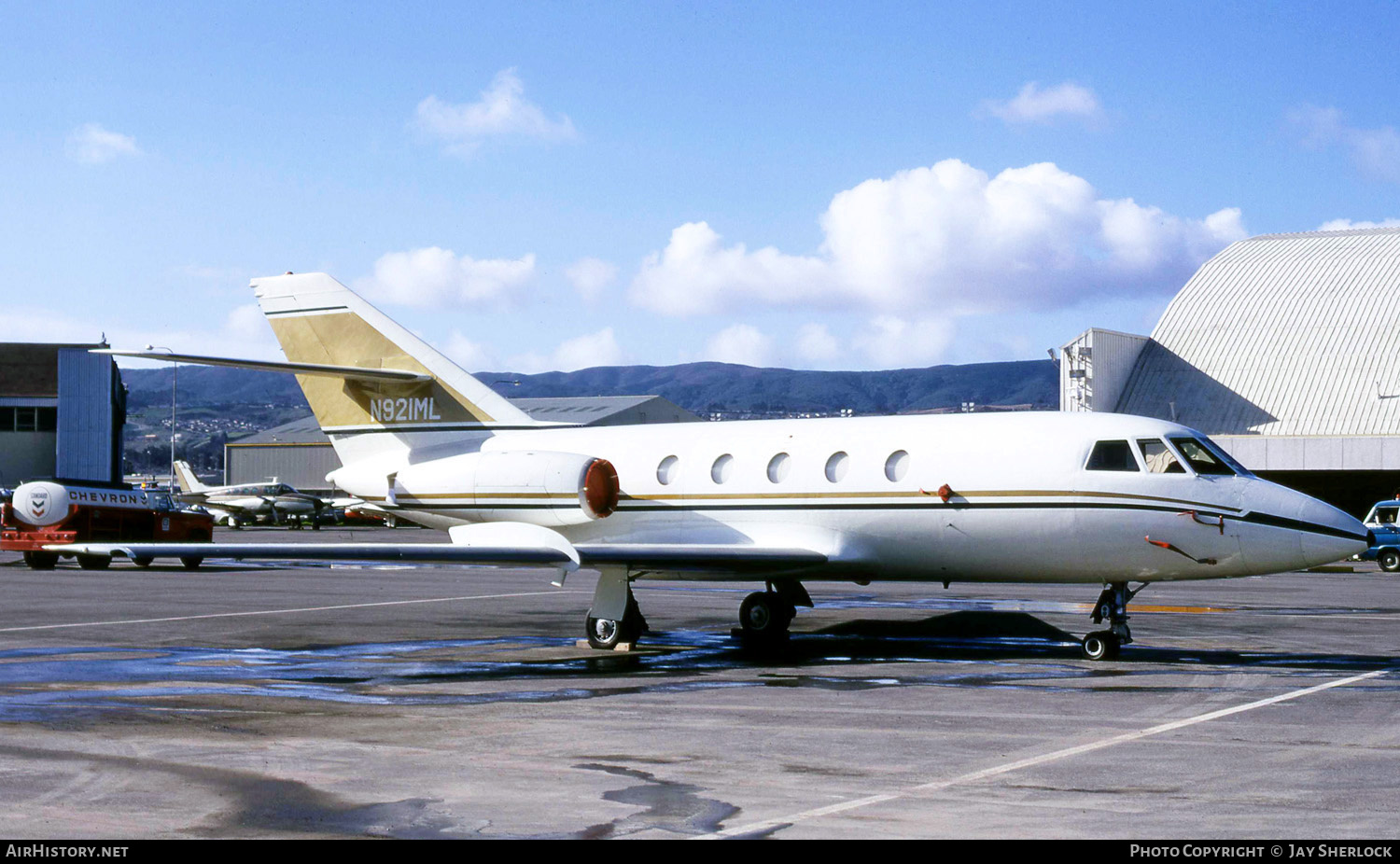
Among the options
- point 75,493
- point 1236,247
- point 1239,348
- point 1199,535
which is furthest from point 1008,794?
point 1236,247

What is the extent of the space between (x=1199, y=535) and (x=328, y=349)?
13.7 meters

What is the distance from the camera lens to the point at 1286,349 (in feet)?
212

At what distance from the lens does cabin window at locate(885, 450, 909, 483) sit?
58.1 feet

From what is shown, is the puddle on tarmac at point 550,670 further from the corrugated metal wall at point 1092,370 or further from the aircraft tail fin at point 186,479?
the aircraft tail fin at point 186,479

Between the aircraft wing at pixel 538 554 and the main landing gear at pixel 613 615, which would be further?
the main landing gear at pixel 613 615

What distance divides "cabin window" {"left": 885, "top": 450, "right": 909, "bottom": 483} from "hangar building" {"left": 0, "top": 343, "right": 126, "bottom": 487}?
2481 inches

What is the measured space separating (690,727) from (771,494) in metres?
7.01

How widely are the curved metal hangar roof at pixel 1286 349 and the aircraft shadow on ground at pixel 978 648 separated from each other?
45.2m

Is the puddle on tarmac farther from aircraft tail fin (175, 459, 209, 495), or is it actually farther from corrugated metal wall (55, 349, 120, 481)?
aircraft tail fin (175, 459, 209, 495)

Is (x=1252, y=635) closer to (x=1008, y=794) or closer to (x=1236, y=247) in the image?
(x=1008, y=794)

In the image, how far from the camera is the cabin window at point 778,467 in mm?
18609

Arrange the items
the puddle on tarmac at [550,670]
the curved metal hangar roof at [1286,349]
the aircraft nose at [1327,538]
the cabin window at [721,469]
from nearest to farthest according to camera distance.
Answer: the puddle on tarmac at [550,670] < the aircraft nose at [1327,538] < the cabin window at [721,469] < the curved metal hangar roof at [1286,349]

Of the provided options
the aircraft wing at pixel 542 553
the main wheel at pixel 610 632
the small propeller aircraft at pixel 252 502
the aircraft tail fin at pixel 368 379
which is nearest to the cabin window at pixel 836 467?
the aircraft wing at pixel 542 553

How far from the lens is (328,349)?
22.2 metres
